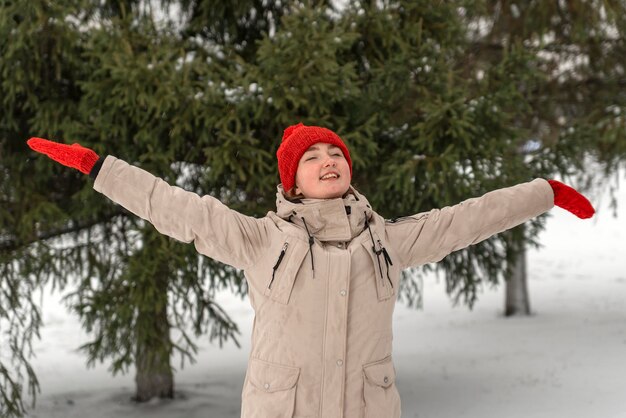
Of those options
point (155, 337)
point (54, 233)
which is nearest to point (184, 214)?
point (155, 337)

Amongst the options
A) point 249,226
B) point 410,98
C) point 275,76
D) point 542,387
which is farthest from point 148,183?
point 542,387

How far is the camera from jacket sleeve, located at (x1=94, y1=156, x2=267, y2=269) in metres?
2.55

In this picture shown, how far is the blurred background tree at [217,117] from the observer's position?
512cm

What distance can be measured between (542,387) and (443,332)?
11.7 ft

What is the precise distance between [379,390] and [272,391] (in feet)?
1.24

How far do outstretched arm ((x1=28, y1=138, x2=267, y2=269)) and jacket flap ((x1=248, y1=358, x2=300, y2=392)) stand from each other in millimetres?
370

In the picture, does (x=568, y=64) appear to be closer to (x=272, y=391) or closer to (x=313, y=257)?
(x=313, y=257)

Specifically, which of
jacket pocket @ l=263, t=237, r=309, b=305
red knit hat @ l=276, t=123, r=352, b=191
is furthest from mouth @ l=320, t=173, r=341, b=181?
jacket pocket @ l=263, t=237, r=309, b=305

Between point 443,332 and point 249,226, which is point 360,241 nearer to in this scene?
point 249,226

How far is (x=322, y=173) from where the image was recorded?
2779 mm

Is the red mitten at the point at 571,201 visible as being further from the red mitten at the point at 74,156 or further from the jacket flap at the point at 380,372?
the red mitten at the point at 74,156

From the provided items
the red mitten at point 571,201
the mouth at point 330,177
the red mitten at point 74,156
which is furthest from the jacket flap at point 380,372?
the red mitten at point 74,156

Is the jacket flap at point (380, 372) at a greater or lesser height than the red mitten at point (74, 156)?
lesser

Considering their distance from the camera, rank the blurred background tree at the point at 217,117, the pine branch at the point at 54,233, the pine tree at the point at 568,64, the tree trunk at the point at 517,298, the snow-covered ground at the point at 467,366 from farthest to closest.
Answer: the tree trunk at the point at 517,298, the snow-covered ground at the point at 467,366, the pine tree at the point at 568,64, the pine branch at the point at 54,233, the blurred background tree at the point at 217,117
